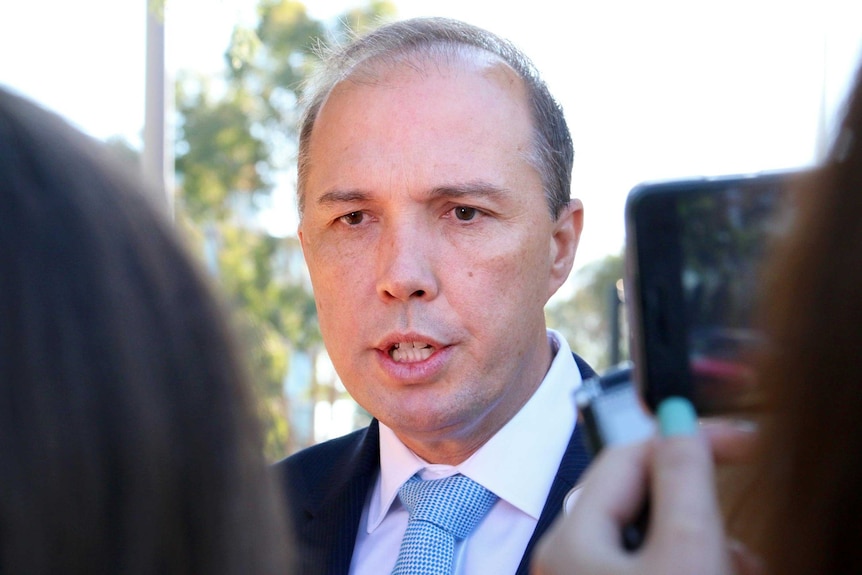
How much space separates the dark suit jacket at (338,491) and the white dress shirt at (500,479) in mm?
39

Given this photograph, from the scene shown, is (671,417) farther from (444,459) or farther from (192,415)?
(444,459)

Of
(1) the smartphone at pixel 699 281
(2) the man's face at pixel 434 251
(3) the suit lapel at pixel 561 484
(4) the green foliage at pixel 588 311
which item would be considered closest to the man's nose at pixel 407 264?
(2) the man's face at pixel 434 251

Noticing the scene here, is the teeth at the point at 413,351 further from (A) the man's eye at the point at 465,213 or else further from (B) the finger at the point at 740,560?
(B) the finger at the point at 740,560

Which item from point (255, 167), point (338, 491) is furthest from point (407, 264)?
point (255, 167)

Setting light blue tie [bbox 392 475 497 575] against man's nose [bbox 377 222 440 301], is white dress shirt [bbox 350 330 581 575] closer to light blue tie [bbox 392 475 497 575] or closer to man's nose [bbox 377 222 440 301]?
light blue tie [bbox 392 475 497 575]

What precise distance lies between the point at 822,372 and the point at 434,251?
1.69 metres

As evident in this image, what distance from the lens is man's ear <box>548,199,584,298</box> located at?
2864mm

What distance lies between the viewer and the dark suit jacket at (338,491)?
2482mm

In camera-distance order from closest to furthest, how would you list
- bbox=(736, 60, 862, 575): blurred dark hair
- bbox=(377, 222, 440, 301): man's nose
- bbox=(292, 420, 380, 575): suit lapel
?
1. bbox=(736, 60, 862, 575): blurred dark hair
2. bbox=(377, 222, 440, 301): man's nose
3. bbox=(292, 420, 380, 575): suit lapel

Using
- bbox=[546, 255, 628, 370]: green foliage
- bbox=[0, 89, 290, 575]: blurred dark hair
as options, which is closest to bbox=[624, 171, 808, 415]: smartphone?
bbox=[0, 89, 290, 575]: blurred dark hair

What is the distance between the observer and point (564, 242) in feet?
9.57

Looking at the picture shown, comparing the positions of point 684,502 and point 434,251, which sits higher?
point 434,251

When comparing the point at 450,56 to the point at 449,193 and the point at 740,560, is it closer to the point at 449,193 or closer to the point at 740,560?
the point at 449,193

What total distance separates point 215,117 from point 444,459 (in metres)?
16.7
